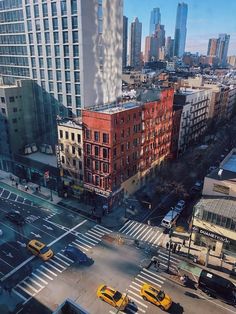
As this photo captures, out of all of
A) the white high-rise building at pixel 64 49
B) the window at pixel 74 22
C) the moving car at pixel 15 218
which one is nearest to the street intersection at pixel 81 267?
the moving car at pixel 15 218

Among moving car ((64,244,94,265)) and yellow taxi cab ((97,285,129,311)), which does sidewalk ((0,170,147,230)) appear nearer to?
moving car ((64,244,94,265))

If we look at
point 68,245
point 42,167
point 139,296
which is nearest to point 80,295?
point 139,296

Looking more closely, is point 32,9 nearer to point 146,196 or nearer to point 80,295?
point 146,196

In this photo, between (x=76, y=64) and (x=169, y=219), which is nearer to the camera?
(x=169, y=219)

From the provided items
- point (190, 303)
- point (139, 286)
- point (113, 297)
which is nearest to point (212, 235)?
point (190, 303)

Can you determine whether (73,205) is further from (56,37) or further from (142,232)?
(56,37)

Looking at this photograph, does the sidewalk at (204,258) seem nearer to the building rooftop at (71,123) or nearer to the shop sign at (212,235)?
the shop sign at (212,235)
